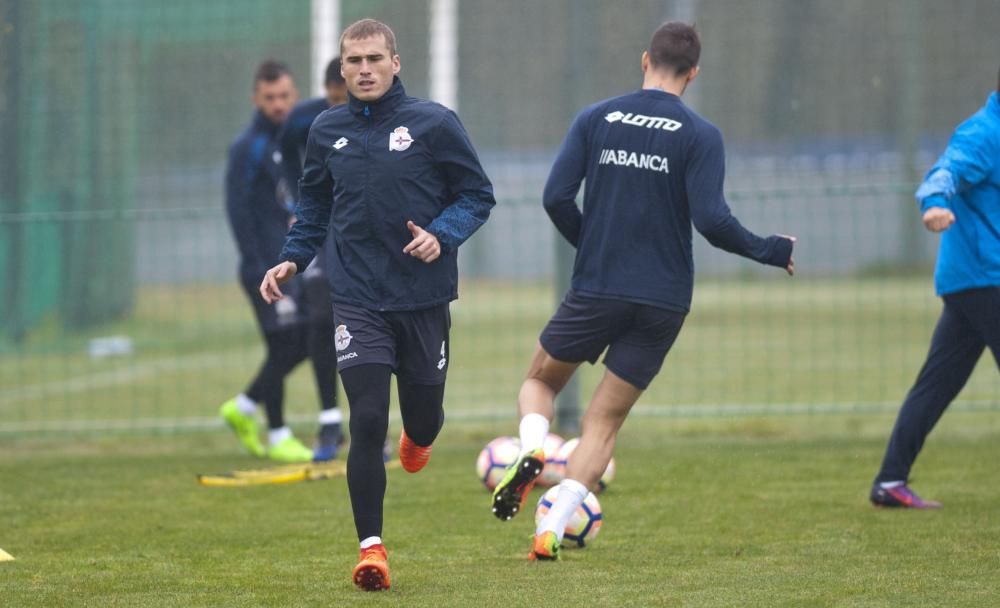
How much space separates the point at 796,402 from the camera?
37.2ft

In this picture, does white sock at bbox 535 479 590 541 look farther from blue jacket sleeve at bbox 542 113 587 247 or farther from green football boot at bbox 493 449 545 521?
blue jacket sleeve at bbox 542 113 587 247

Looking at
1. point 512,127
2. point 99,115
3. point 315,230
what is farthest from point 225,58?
point 315,230

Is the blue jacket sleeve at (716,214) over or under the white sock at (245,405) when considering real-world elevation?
over

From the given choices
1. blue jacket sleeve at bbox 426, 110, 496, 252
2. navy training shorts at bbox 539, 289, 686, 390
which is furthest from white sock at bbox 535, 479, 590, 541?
blue jacket sleeve at bbox 426, 110, 496, 252

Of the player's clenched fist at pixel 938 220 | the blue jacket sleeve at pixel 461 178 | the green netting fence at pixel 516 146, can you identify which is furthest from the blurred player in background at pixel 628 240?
the green netting fence at pixel 516 146

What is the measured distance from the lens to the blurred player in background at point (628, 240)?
240 inches

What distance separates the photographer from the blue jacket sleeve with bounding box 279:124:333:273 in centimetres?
599

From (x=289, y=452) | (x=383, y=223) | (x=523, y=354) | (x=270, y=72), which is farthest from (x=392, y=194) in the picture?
(x=523, y=354)

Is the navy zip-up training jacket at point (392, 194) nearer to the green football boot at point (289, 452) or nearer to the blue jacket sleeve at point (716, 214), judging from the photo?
the blue jacket sleeve at point (716, 214)

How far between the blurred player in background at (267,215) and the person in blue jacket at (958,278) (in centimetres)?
372

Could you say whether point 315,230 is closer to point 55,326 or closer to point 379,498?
point 379,498

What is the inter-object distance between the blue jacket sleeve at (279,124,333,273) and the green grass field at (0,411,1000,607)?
123 cm

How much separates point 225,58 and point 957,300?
6181 millimetres

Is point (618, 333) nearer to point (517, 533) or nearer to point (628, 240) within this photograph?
point (628, 240)
